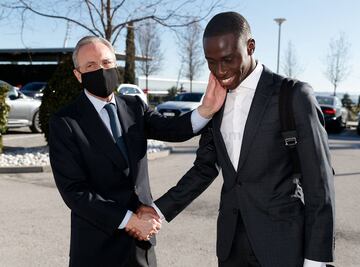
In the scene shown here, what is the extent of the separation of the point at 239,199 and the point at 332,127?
1694 centimetres

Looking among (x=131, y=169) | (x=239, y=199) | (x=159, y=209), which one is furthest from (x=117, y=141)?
(x=239, y=199)

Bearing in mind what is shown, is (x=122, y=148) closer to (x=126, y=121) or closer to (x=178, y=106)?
(x=126, y=121)

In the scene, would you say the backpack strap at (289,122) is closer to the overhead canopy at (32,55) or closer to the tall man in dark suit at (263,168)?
the tall man in dark suit at (263,168)

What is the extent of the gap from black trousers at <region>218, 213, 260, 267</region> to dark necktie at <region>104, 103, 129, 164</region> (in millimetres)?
709

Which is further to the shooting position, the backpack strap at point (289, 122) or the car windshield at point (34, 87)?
the car windshield at point (34, 87)

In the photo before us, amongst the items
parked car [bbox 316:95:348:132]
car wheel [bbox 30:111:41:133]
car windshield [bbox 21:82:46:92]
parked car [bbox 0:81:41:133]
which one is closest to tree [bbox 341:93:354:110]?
parked car [bbox 316:95:348:132]

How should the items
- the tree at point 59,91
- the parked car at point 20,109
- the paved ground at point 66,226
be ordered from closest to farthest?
the paved ground at point 66,226 < the tree at point 59,91 < the parked car at point 20,109

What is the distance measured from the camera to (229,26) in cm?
202

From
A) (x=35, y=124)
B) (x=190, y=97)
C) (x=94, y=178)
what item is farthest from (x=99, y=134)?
(x=190, y=97)

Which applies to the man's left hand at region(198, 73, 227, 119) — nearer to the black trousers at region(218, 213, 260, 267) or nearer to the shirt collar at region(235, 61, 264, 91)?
the shirt collar at region(235, 61, 264, 91)

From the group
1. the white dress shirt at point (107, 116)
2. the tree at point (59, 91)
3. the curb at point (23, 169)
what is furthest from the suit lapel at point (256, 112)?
the tree at point (59, 91)

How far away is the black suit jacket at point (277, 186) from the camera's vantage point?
1.90m

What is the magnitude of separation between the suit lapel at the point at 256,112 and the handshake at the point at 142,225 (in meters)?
0.61

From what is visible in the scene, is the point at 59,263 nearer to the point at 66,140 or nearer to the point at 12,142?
the point at 66,140
